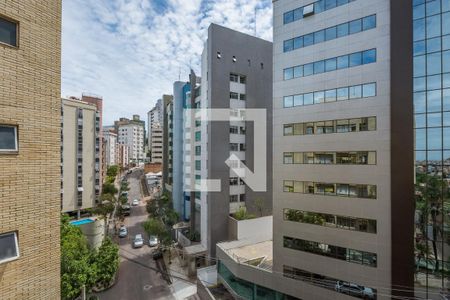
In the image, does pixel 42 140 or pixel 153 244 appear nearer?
pixel 42 140

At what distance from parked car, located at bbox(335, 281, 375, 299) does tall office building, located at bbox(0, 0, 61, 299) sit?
14.8 m

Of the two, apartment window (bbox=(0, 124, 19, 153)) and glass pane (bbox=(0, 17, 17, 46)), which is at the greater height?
glass pane (bbox=(0, 17, 17, 46))

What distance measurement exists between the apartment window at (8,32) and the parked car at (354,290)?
17.8m

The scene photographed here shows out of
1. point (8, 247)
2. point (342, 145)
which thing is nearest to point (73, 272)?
point (8, 247)

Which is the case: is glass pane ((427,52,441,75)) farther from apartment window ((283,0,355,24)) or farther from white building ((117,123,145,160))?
white building ((117,123,145,160))

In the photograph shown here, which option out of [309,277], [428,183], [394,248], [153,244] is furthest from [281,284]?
[153,244]

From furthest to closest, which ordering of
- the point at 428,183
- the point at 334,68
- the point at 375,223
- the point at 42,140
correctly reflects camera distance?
the point at 334,68 → the point at 375,223 → the point at 428,183 → the point at 42,140

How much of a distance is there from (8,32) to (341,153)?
1523 centimetres

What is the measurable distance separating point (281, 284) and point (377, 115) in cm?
1249

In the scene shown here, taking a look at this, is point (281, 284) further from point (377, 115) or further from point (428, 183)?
point (377, 115)

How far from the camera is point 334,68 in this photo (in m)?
14.4

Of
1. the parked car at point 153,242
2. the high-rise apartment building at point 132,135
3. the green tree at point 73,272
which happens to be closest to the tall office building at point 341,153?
the green tree at point 73,272

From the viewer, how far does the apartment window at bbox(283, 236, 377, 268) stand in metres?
12.9

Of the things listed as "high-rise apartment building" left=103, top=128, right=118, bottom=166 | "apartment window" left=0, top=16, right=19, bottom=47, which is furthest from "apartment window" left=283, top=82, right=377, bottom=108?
"high-rise apartment building" left=103, top=128, right=118, bottom=166
